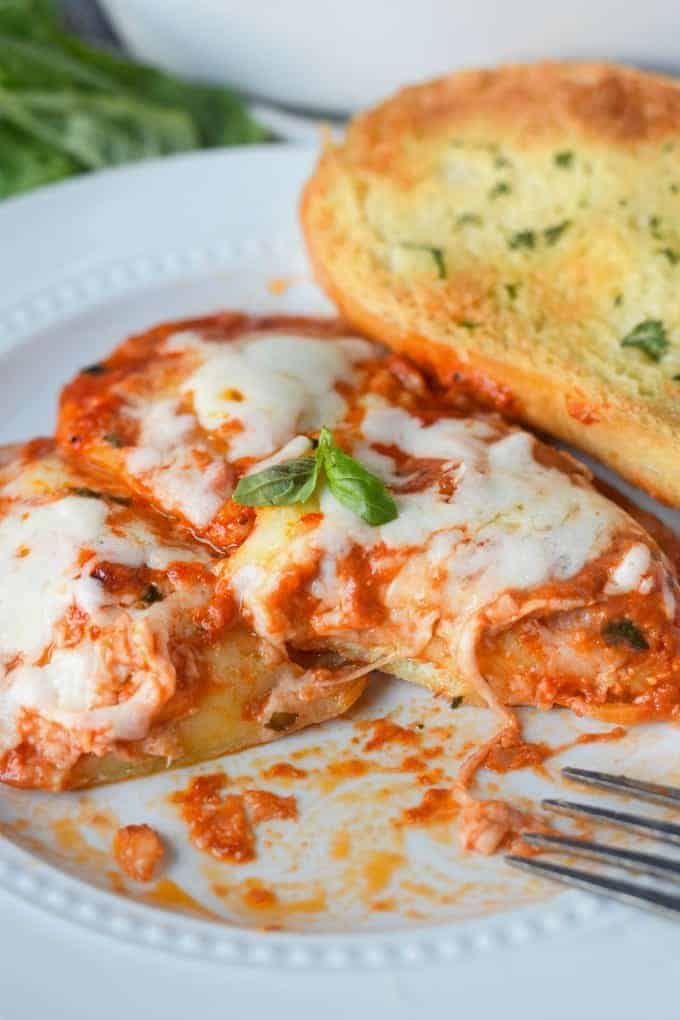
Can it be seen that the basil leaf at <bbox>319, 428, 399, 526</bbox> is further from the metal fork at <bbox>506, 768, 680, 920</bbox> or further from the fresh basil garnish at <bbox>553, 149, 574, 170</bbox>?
the fresh basil garnish at <bbox>553, 149, 574, 170</bbox>

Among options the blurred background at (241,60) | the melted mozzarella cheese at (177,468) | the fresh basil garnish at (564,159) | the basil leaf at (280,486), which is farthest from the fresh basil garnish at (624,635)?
the blurred background at (241,60)

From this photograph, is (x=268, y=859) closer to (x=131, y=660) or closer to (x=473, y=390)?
(x=131, y=660)

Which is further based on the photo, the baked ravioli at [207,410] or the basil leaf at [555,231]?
the basil leaf at [555,231]

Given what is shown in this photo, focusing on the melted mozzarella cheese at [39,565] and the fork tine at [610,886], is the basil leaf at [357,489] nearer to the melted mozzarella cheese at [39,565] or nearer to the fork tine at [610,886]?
the melted mozzarella cheese at [39,565]

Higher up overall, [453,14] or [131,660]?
[453,14]

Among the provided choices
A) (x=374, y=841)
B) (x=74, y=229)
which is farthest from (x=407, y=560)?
(x=74, y=229)

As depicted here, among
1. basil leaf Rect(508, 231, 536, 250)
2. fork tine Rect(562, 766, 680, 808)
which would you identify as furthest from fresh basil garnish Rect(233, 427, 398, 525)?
basil leaf Rect(508, 231, 536, 250)

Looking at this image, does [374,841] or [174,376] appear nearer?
[374,841]
